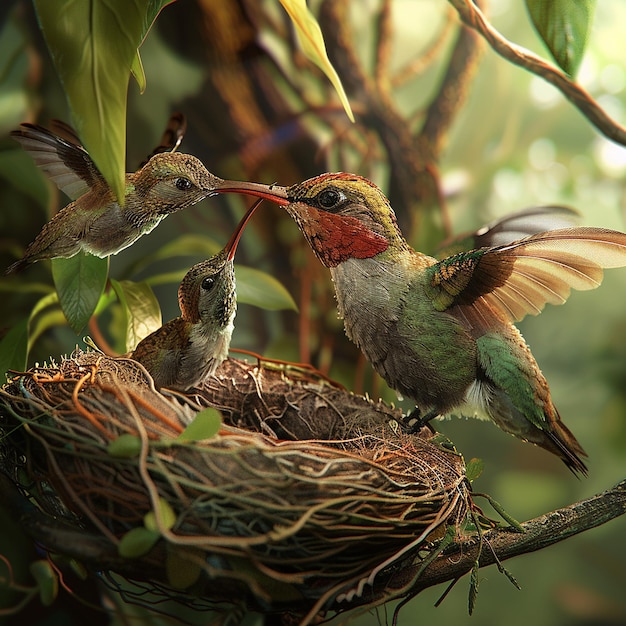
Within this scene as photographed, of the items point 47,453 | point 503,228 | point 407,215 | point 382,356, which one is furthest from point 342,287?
point 407,215

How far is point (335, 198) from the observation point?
69 centimetres

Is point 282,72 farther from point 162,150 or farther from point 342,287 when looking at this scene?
point 342,287

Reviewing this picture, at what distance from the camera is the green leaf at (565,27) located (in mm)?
624

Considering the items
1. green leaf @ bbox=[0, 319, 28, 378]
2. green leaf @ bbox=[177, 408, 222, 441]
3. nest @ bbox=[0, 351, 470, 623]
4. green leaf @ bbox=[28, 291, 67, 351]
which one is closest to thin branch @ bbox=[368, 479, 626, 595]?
nest @ bbox=[0, 351, 470, 623]

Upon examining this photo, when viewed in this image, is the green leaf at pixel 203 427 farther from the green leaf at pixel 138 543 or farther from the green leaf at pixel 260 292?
the green leaf at pixel 260 292

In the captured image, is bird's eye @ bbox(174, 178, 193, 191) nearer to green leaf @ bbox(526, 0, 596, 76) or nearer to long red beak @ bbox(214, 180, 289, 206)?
long red beak @ bbox(214, 180, 289, 206)

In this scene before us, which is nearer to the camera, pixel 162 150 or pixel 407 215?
pixel 162 150

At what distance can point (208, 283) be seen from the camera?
2.42ft

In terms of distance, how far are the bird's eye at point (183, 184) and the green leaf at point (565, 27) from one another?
0.40m

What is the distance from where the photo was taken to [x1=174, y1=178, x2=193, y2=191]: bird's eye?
69 cm

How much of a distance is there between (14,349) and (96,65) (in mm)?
→ 478

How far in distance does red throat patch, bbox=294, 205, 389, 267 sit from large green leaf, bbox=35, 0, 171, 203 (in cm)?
23

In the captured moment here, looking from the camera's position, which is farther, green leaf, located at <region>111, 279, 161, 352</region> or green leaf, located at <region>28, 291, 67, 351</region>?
green leaf, located at <region>28, 291, 67, 351</region>

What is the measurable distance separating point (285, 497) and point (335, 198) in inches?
13.1
